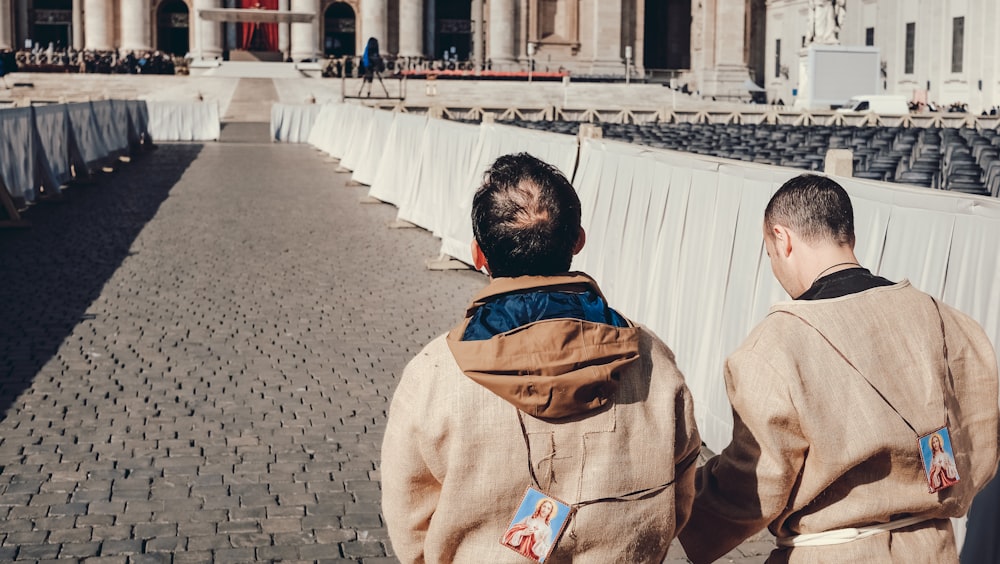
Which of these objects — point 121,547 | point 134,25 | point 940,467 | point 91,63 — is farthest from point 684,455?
point 134,25

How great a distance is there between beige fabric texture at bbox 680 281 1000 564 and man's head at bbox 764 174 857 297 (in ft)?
0.47

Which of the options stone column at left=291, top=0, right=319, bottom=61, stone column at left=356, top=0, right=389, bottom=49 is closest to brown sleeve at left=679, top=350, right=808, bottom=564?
stone column at left=291, top=0, right=319, bottom=61

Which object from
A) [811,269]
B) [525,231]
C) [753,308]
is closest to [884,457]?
[811,269]

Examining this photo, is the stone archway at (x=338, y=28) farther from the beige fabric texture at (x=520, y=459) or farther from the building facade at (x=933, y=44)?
the beige fabric texture at (x=520, y=459)

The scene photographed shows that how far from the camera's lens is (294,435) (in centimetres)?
720

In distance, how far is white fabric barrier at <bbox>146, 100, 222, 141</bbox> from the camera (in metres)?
40.7

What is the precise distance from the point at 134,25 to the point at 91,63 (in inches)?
360

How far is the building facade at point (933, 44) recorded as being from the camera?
4516cm

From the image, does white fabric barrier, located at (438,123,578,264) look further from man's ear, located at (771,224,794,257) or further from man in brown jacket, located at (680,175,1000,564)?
man in brown jacket, located at (680,175,1000,564)

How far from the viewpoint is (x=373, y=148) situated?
23125mm

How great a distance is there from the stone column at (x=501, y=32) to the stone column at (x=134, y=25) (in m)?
18.9

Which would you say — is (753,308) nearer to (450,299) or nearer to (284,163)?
(450,299)

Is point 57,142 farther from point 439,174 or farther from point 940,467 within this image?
point 940,467

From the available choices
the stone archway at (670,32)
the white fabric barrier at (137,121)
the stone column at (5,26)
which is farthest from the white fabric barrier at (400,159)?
the stone archway at (670,32)
